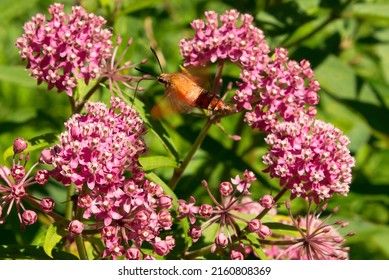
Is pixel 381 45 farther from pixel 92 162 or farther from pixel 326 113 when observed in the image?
pixel 92 162

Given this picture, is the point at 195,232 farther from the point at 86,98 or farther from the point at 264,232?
the point at 86,98

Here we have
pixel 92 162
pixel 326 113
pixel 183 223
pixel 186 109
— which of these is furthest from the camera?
pixel 326 113

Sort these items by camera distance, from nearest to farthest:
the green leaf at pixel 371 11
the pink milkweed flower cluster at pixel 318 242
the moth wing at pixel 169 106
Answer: the pink milkweed flower cluster at pixel 318 242, the moth wing at pixel 169 106, the green leaf at pixel 371 11

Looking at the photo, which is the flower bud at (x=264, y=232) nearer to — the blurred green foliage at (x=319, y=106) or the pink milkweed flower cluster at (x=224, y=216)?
the pink milkweed flower cluster at (x=224, y=216)

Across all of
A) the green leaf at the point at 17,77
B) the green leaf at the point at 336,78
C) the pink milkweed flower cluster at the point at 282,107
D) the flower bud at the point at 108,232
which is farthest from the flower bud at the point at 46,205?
the green leaf at the point at 336,78

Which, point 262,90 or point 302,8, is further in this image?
point 302,8

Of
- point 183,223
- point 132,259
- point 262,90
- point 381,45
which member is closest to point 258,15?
point 262,90
